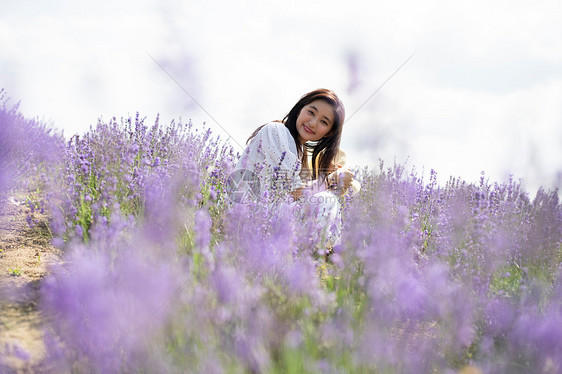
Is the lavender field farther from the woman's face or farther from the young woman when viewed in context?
the woman's face

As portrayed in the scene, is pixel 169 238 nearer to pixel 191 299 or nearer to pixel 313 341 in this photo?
pixel 191 299

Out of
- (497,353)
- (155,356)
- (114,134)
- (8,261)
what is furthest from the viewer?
(114,134)

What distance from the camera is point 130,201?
2670mm

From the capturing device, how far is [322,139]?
3.54m

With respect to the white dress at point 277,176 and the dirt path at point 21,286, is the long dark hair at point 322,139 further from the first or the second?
the dirt path at point 21,286

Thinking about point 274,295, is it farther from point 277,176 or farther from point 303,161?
point 303,161

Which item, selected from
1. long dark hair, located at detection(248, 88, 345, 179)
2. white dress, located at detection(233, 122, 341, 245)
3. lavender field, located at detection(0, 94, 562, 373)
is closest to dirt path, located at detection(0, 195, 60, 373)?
lavender field, located at detection(0, 94, 562, 373)

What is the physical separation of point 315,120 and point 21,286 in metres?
2.09

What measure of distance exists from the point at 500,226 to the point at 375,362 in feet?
5.53

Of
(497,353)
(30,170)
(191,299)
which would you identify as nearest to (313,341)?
(191,299)

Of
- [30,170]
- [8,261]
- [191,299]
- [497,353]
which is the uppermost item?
[30,170]

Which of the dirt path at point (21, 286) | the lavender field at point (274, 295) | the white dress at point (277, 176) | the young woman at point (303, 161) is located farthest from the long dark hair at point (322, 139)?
the dirt path at point (21, 286)

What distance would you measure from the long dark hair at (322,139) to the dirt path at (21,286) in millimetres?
1810

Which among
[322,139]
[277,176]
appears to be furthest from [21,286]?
[322,139]
